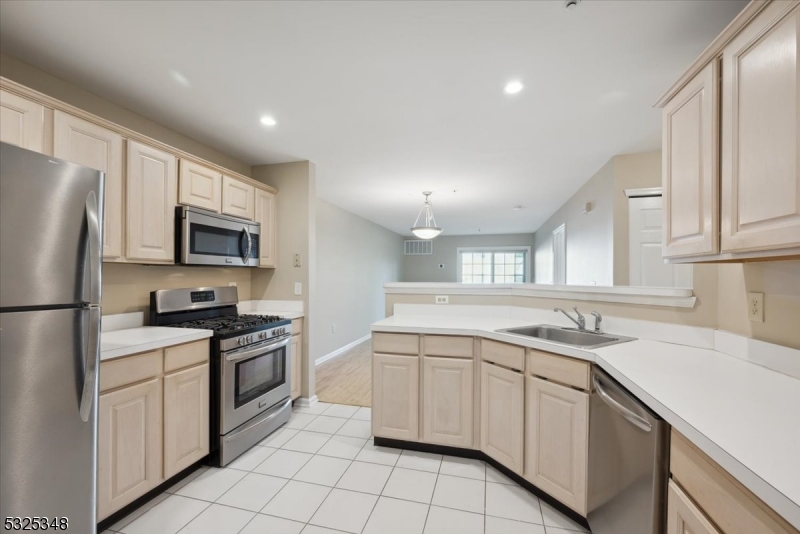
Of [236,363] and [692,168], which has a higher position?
[692,168]

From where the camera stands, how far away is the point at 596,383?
60.7 inches

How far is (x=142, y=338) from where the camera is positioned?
6.30ft

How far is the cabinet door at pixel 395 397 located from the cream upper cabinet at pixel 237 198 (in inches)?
69.7

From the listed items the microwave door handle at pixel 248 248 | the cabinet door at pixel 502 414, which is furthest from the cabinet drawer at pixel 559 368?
the microwave door handle at pixel 248 248

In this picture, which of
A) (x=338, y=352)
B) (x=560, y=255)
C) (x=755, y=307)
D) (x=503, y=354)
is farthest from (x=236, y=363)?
(x=560, y=255)

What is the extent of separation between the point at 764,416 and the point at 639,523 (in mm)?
570

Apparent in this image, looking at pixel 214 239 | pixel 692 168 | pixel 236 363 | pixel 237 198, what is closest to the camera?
pixel 692 168

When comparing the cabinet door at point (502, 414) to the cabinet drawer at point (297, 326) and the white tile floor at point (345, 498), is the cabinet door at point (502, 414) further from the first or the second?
the cabinet drawer at point (297, 326)

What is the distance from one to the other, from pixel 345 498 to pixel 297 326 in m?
1.61

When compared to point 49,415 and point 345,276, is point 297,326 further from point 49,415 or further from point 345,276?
point 345,276

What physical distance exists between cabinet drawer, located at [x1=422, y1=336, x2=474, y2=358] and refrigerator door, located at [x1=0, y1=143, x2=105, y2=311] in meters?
1.77

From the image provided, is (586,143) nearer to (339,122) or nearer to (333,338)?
(339,122)

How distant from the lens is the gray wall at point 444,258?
9164mm

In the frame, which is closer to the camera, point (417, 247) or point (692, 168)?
point (692, 168)
